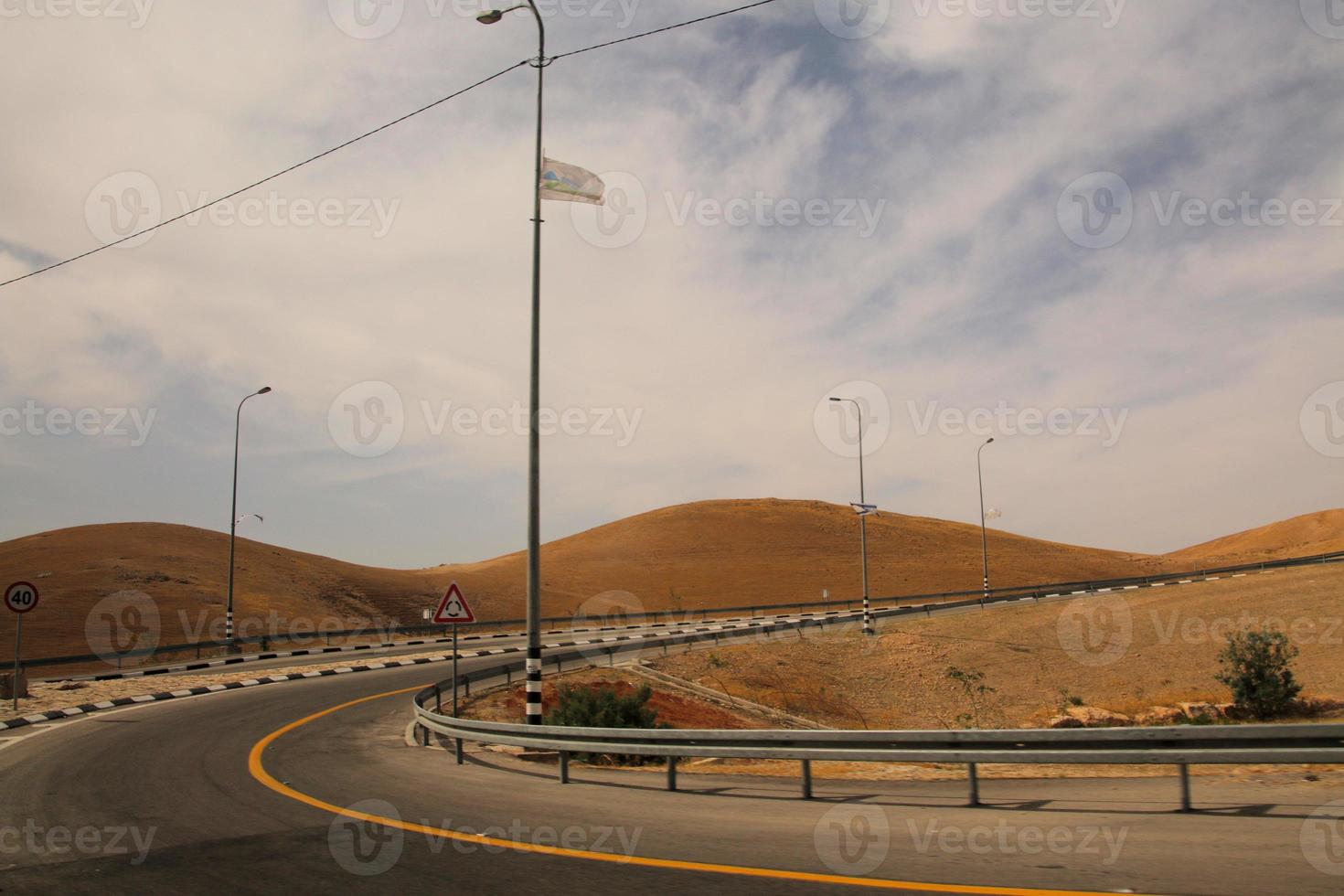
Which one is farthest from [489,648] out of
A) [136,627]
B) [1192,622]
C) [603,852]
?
[603,852]

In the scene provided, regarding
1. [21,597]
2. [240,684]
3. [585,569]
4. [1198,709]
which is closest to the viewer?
[21,597]

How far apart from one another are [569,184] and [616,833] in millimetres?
13069

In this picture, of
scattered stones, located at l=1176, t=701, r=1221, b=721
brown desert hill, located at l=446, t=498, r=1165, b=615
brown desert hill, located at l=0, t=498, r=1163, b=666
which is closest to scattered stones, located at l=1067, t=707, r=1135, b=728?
scattered stones, located at l=1176, t=701, r=1221, b=721

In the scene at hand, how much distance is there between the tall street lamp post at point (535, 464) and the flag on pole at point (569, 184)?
173 mm

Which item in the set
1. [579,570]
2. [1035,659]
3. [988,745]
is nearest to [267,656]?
[1035,659]

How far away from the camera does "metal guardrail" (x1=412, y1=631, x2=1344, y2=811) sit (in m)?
8.20

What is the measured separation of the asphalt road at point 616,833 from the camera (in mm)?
6594

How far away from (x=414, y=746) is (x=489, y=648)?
26213 millimetres

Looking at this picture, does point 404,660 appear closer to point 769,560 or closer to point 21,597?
point 21,597

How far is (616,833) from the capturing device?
8492 mm

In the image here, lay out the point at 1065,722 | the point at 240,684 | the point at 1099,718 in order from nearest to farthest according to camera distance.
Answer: the point at 1065,722 < the point at 1099,718 < the point at 240,684

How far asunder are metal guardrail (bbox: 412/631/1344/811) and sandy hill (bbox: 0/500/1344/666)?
44.4 meters

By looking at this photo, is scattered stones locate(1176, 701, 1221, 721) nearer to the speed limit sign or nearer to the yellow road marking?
the yellow road marking

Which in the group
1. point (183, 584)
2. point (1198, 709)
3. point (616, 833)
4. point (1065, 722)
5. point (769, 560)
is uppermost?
point (769, 560)
